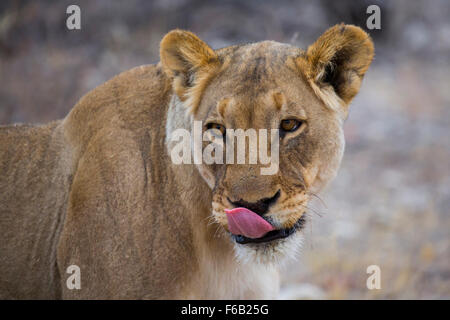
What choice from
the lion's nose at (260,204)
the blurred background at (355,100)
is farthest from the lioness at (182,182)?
the blurred background at (355,100)

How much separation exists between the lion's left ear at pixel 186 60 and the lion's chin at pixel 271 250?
0.78 m

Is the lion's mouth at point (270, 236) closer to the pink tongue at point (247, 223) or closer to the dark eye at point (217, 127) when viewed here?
the pink tongue at point (247, 223)

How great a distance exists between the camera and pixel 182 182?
2.93 m

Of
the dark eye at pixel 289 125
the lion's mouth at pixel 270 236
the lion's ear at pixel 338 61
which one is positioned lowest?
the lion's mouth at pixel 270 236

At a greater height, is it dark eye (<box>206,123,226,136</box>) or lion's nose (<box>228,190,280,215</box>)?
dark eye (<box>206,123,226,136</box>)

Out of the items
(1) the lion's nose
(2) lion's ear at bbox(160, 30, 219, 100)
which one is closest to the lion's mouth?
(1) the lion's nose

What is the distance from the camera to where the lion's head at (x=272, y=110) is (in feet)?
8.36

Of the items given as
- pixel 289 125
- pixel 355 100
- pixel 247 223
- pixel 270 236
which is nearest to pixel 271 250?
pixel 270 236

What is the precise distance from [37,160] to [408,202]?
5.17 metres

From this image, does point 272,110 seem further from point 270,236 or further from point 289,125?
point 270,236

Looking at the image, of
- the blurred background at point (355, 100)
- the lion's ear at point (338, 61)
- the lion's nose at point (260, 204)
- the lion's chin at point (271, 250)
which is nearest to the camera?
the lion's nose at point (260, 204)

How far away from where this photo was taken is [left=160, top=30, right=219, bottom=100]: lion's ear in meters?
2.87

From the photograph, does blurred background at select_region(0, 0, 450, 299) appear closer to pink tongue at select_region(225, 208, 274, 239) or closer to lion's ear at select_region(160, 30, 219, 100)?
lion's ear at select_region(160, 30, 219, 100)
